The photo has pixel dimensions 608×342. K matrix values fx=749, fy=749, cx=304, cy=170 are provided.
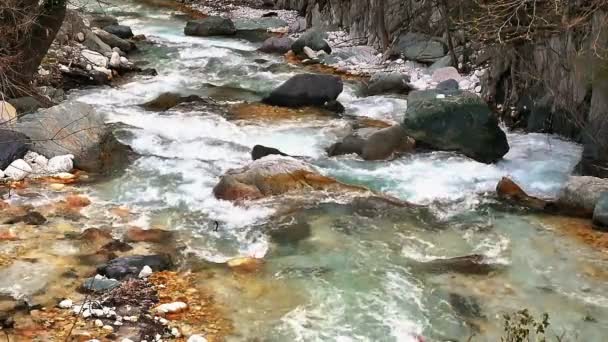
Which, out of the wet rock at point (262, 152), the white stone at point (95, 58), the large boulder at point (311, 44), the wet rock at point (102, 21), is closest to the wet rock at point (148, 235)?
the wet rock at point (262, 152)

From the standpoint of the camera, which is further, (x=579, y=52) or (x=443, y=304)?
(x=579, y=52)

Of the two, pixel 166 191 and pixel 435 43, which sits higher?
pixel 435 43

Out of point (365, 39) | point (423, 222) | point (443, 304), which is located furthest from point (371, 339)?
point (365, 39)

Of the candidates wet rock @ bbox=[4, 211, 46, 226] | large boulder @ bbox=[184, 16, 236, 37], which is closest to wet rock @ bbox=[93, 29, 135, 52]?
large boulder @ bbox=[184, 16, 236, 37]

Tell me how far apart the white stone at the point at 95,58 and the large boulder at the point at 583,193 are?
359 inches

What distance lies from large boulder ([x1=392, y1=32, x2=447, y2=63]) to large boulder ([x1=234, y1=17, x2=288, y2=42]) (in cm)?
390

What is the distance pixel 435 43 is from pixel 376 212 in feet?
25.5

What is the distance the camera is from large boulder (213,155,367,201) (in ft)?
28.3

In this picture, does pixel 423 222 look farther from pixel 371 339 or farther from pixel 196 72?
pixel 196 72

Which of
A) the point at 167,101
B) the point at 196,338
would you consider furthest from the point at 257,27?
the point at 196,338

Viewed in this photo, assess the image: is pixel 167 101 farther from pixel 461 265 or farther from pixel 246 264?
pixel 461 265

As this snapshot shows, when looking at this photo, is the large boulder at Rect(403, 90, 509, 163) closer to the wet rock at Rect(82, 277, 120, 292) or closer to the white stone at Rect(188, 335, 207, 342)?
the wet rock at Rect(82, 277, 120, 292)

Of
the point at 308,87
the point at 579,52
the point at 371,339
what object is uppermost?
the point at 579,52

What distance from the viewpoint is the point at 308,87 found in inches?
497
